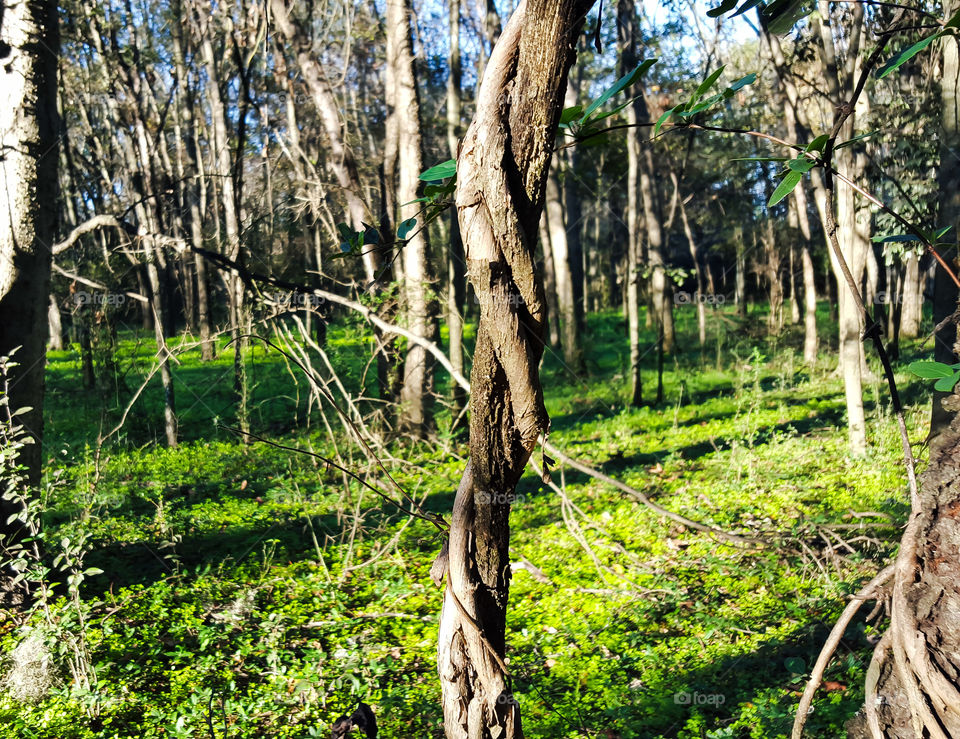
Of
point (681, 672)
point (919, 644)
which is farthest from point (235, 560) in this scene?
point (919, 644)

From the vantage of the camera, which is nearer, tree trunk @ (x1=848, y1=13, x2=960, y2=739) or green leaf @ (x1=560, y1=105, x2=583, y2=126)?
tree trunk @ (x1=848, y1=13, x2=960, y2=739)

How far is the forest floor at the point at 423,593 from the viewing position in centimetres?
356

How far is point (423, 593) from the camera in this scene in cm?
506

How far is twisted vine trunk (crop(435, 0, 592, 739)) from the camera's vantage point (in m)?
1.29

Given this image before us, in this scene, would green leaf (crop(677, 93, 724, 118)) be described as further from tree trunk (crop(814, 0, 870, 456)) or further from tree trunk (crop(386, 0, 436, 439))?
tree trunk (crop(386, 0, 436, 439))

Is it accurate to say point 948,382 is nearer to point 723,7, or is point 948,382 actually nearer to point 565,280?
point 723,7

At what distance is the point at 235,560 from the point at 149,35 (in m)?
13.0

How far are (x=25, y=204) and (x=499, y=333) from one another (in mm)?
4548

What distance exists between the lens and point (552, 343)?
17.0 meters
